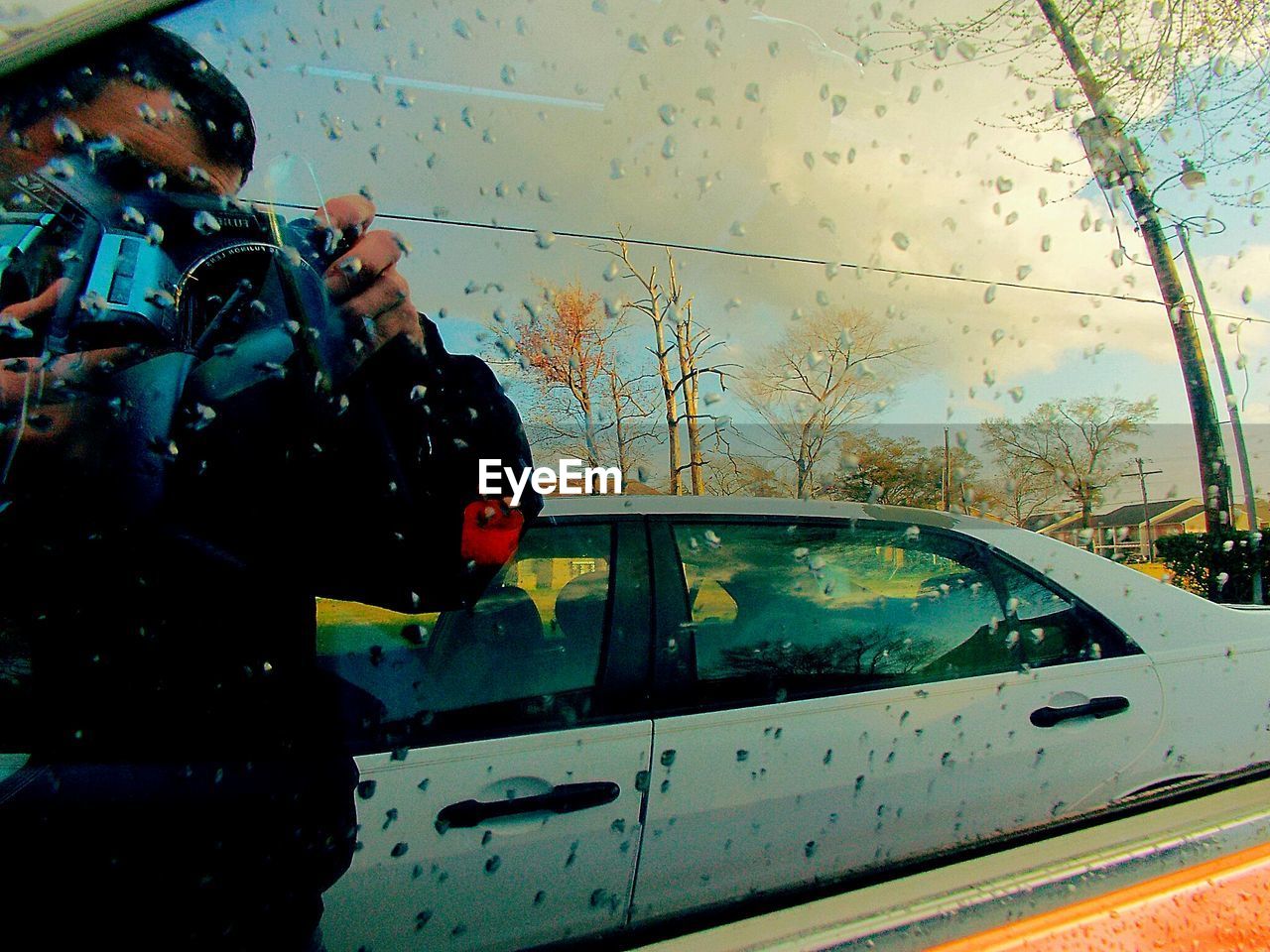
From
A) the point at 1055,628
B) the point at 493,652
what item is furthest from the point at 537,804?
the point at 1055,628

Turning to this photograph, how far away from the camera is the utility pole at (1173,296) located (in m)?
1.18

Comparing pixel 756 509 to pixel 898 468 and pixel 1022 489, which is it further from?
pixel 1022 489

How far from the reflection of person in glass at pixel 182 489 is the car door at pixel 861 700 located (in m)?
0.60

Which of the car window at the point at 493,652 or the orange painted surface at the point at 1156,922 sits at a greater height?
the car window at the point at 493,652

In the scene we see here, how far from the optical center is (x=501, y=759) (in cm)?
125

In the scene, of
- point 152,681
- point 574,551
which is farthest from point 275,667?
point 574,551

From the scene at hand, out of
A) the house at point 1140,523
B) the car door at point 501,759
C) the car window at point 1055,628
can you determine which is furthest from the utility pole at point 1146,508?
the car door at point 501,759

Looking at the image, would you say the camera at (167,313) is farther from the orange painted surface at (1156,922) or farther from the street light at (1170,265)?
the street light at (1170,265)

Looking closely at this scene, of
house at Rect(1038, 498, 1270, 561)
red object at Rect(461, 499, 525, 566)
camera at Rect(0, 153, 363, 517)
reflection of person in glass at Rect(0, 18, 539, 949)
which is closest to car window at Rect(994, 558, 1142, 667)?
house at Rect(1038, 498, 1270, 561)

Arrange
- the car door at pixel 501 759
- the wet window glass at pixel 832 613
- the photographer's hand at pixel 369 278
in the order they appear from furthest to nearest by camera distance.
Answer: the wet window glass at pixel 832 613 → the car door at pixel 501 759 → the photographer's hand at pixel 369 278

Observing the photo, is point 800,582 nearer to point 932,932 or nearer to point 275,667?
point 932,932

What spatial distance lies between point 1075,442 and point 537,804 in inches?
39.0

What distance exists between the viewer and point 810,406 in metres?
1.19

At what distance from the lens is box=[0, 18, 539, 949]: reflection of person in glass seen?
866 mm
